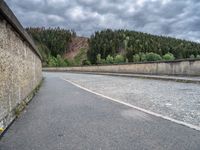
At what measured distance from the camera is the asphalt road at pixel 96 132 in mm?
3611

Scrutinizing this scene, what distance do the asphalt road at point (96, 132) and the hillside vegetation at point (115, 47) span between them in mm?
77935

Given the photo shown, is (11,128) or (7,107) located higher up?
(7,107)

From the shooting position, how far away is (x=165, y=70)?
67.9 ft

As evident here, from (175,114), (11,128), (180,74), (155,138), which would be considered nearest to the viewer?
(155,138)

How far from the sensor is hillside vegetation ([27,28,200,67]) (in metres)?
95.7

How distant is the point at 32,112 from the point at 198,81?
35.2 feet

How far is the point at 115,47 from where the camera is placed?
117812mm

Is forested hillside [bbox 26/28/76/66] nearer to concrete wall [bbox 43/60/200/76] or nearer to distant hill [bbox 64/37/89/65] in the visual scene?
distant hill [bbox 64/37/89/65]

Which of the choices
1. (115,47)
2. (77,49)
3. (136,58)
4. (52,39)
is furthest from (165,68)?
(77,49)

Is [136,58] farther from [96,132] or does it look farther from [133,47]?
[96,132]

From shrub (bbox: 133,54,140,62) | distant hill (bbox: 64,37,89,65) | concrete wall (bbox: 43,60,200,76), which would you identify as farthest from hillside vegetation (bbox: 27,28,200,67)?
concrete wall (bbox: 43,60,200,76)

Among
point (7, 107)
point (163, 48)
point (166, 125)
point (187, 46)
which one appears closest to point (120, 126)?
point (166, 125)

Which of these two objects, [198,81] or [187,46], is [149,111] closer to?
[198,81]

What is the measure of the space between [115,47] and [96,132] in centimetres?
11469
